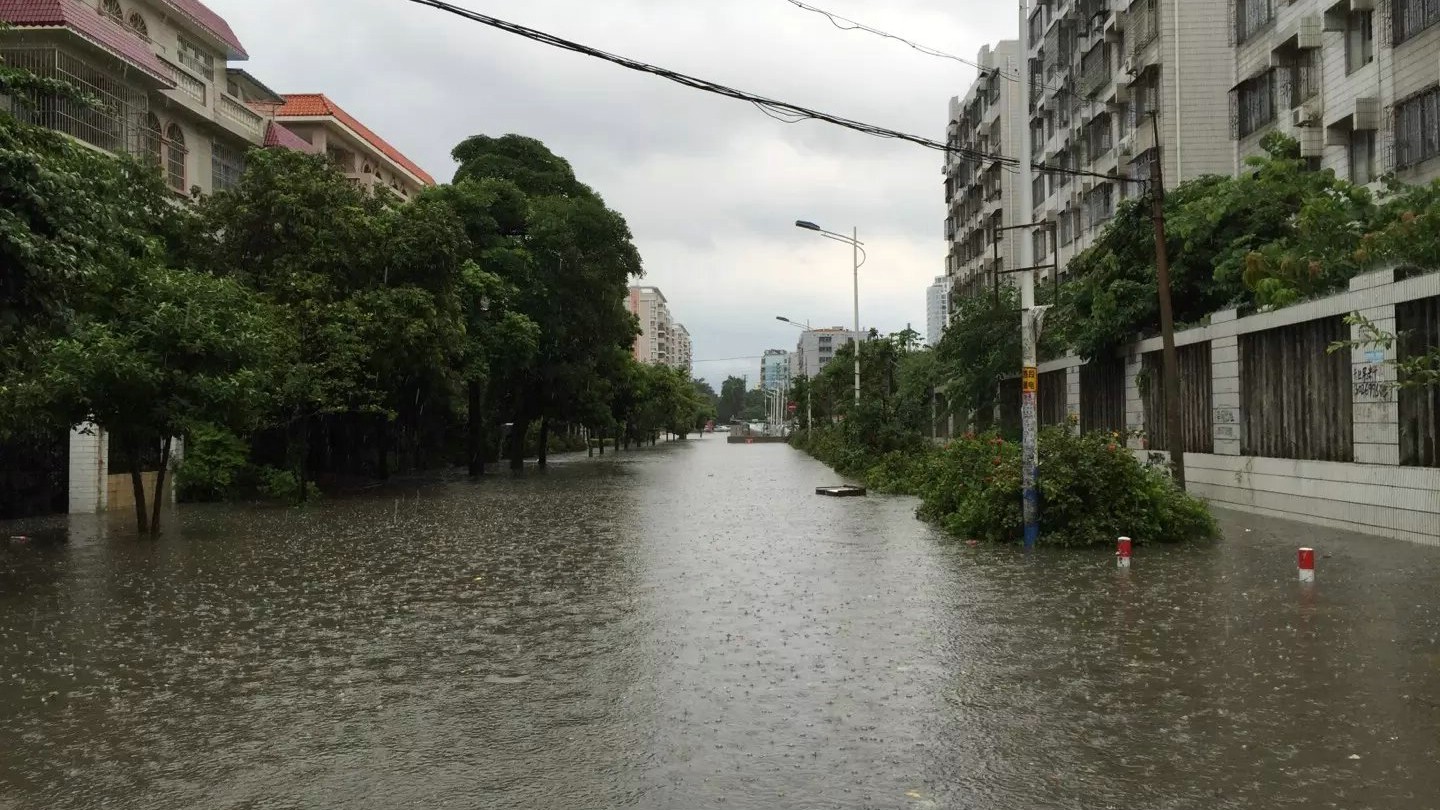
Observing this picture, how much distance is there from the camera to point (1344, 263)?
1917cm

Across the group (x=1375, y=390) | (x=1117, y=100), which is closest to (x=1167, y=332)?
(x=1375, y=390)

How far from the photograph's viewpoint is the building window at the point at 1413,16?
930 inches

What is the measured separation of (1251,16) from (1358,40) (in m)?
6.19

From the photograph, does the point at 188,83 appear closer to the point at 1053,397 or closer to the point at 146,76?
the point at 146,76

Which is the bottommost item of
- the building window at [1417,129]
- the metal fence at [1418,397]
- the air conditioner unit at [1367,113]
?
the metal fence at [1418,397]

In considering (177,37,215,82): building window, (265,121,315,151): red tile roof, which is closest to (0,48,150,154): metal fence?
(265,121,315,151): red tile roof

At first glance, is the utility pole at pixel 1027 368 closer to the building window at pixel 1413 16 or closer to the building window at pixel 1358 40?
the building window at pixel 1413 16

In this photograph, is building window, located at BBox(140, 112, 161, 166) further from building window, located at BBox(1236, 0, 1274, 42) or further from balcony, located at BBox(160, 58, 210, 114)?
building window, located at BBox(1236, 0, 1274, 42)

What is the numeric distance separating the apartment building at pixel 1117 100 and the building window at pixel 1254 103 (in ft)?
8.29

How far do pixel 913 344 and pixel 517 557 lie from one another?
33.3 meters

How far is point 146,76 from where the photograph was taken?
29312 millimetres

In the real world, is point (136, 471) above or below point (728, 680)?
above

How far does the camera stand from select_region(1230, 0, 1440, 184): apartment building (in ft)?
79.4

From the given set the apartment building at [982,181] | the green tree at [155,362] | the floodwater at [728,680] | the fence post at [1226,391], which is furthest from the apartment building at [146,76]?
the apartment building at [982,181]
